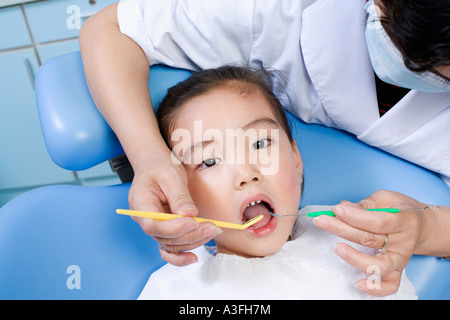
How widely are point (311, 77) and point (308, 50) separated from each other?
6 centimetres

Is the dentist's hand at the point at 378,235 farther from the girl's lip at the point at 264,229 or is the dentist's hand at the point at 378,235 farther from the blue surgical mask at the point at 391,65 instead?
the blue surgical mask at the point at 391,65

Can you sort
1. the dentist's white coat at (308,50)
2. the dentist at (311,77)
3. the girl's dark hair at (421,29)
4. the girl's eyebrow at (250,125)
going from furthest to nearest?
the dentist's white coat at (308,50), the girl's eyebrow at (250,125), the dentist at (311,77), the girl's dark hair at (421,29)

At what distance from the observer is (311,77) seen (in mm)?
944

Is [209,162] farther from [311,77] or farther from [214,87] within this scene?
[311,77]

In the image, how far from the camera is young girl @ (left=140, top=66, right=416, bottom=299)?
28.1 inches

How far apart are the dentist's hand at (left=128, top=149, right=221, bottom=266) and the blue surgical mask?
42 cm

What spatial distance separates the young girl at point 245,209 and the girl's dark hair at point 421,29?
291mm

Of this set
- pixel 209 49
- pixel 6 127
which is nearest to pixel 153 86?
pixel 209 49

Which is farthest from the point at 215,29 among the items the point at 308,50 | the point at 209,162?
the point at 209,162

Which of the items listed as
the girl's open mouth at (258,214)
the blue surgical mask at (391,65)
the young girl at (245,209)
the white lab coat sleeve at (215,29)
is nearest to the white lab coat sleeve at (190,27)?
the white lab coat sleeve at (215,29)

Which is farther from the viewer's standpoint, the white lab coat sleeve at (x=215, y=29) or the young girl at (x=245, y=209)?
the white lab coat sleeve at (x=215, y=29)

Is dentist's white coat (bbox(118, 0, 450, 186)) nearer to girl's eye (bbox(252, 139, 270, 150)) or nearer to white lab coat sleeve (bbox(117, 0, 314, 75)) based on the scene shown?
white lab coat sleeve (bbox(117, 0, 314, 75))

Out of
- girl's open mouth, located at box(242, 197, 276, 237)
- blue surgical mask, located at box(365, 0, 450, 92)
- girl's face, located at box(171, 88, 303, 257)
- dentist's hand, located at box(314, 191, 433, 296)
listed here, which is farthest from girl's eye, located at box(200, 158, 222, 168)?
blue surgical mask, located at box(365, 0, 450, 92)

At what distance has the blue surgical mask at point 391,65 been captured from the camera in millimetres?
690
